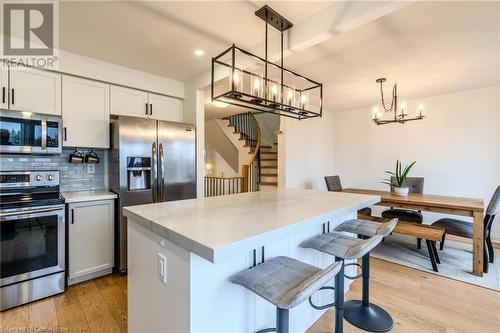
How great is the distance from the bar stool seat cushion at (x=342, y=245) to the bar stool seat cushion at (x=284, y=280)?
26cm

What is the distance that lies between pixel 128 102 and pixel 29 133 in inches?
42.2

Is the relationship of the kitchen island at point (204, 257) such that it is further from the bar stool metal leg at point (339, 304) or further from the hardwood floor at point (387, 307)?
the hardwood floor at point (387, 307)

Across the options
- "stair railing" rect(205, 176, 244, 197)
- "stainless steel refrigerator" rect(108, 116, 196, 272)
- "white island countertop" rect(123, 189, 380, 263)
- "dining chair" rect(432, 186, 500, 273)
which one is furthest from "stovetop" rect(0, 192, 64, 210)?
"dining chair" rect(432, 186, 500, 273)

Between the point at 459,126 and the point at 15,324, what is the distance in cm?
605

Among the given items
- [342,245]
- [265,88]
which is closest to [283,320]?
[342,245]

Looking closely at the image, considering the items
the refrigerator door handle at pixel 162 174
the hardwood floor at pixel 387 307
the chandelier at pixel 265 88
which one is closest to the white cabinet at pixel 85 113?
the refrigerator door handle at pixel 162 174

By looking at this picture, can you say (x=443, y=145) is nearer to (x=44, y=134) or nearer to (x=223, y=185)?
(x=223, y=185)

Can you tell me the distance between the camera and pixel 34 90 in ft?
8.06

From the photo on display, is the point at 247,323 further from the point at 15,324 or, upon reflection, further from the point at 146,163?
the point at 146,163

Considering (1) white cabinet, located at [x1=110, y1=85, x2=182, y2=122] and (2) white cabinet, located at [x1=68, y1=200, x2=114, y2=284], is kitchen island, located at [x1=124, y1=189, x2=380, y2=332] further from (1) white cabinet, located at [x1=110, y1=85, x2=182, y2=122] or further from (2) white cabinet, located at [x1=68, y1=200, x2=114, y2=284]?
(1) white cabinet, located at [x1=110, y1=85, x2=182, y2=122]

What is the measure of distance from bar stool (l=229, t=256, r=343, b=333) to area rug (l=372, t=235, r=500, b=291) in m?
2.44

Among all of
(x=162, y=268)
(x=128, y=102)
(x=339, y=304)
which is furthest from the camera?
(x=128, y=102)

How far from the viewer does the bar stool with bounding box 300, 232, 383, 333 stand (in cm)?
141

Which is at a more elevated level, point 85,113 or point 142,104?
point 142,104
